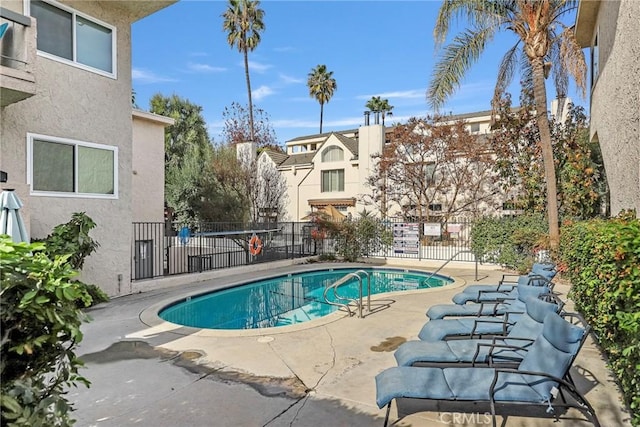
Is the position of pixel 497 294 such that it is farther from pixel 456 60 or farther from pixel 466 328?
pixel 456 60

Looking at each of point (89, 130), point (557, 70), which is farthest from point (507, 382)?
point (557, 70)

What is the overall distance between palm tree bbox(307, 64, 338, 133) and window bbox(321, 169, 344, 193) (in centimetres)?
2026

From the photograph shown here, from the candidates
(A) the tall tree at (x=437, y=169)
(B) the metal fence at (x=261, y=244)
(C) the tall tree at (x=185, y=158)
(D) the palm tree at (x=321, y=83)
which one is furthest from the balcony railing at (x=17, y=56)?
(D) the palm tree at (x=321, y=83)

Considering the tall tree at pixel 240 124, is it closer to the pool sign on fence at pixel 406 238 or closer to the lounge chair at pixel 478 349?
the pool sign on fence at pixel 406 238

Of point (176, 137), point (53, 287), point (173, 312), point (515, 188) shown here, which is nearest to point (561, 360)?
point (53, 287)

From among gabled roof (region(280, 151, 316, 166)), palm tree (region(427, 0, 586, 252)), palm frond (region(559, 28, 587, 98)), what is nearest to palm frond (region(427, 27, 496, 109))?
palm tree (region(427, 0, 586, 252))

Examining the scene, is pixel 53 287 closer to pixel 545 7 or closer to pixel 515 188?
pixel 545 7

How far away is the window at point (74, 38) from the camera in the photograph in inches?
359

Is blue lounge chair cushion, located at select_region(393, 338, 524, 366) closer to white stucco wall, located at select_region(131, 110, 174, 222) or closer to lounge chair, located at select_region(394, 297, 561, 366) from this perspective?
lounge chair, located at select_region(394, 297, 561, 366)

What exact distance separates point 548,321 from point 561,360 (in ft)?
1.30

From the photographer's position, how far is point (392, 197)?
1090 inches

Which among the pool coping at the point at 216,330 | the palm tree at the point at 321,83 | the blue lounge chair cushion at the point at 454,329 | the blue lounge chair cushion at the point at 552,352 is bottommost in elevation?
the pool coping at the point at 216,330

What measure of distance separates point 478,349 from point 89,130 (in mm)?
10623

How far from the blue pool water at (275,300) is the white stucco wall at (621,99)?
6.91 metres
